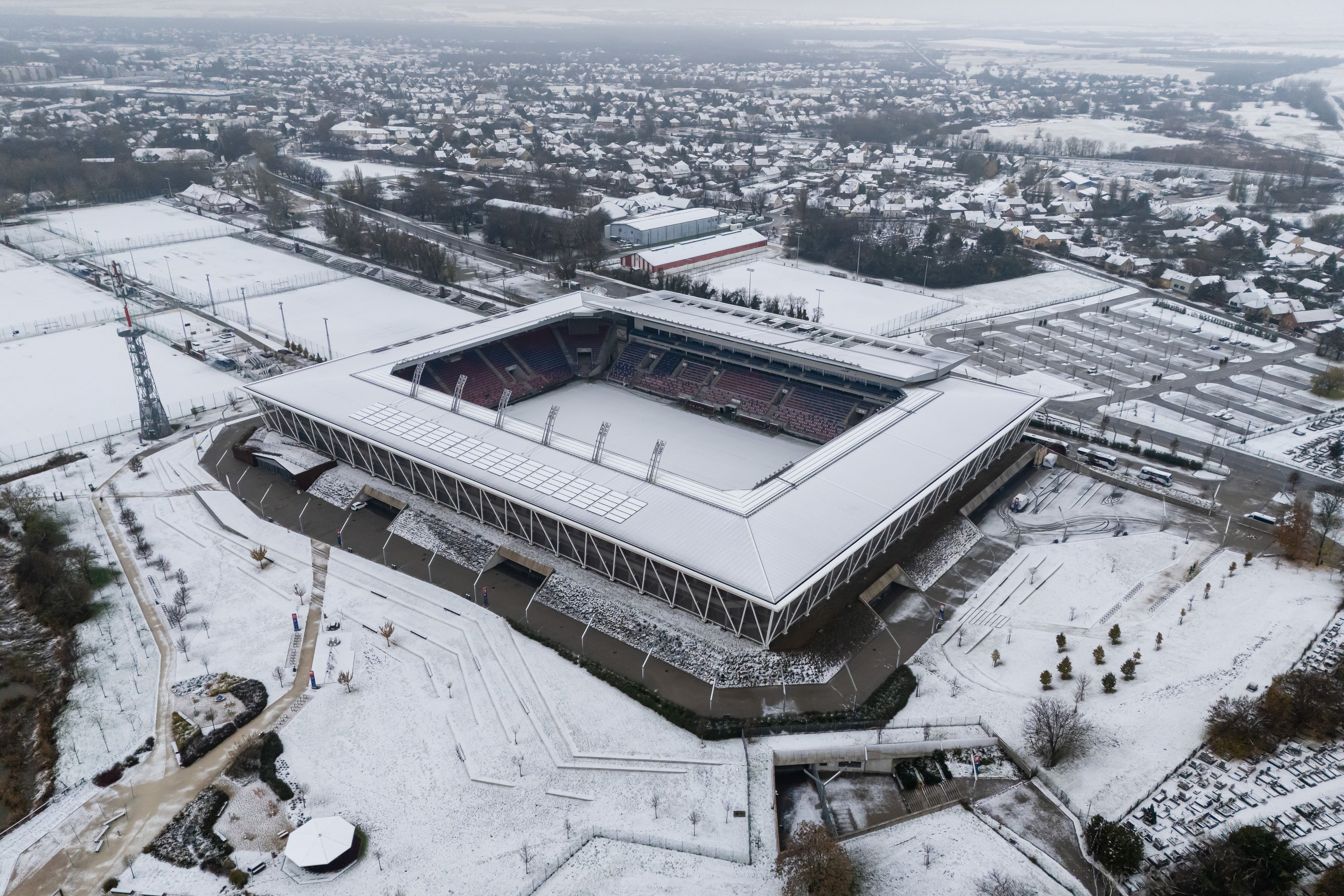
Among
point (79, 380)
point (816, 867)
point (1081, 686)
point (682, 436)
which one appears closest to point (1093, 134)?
point (682, 436)

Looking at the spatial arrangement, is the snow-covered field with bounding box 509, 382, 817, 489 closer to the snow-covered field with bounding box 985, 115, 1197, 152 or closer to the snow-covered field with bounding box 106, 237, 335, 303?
the snow-covered field with bounding box 106, 237, 335, 303

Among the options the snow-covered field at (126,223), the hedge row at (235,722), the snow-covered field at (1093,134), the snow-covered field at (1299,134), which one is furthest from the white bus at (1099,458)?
the snow-covered field at (1299,134)

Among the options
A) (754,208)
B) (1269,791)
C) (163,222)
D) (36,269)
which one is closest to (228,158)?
(163,222)

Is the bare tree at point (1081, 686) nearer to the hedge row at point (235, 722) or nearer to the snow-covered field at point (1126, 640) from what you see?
the snow-covered field at point (1126, 640)

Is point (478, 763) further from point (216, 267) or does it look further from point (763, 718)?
point (216, 267)

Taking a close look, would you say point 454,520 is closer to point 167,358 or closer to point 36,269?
point 167,358
